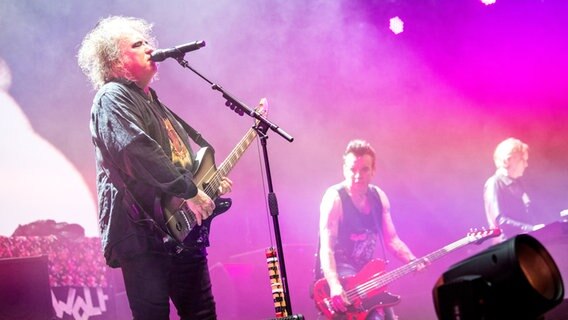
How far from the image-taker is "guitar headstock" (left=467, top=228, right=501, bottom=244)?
4441 mm

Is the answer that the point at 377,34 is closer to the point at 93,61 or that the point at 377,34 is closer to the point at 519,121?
the point at 519,121

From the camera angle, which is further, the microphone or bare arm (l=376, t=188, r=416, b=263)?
bare arm (l=376, t=188, r=416, b=263)

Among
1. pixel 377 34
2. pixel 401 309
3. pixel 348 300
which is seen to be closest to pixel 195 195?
pixel 348 300

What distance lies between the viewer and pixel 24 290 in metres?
3.78

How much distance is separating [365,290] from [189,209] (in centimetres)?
180

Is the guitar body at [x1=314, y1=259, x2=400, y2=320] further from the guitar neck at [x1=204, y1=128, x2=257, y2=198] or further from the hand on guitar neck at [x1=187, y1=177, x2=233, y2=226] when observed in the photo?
the hand on guitar neck at [x1=187, y1=177, x2=233, y2=226]

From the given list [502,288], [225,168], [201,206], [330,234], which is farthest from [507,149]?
[502,288]

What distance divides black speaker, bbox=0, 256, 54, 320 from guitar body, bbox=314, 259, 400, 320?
1.88 m

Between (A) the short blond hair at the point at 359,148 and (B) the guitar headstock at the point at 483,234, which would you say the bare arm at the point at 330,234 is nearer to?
(A) the short blond hair at the point at 359,148

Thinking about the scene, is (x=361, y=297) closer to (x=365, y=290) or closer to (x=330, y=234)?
(x=365, y=290)

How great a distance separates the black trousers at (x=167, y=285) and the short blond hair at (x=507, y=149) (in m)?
2.97

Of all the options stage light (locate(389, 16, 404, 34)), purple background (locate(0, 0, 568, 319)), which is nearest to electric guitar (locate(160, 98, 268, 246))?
purple background (locate(0, 0, 568, 319))

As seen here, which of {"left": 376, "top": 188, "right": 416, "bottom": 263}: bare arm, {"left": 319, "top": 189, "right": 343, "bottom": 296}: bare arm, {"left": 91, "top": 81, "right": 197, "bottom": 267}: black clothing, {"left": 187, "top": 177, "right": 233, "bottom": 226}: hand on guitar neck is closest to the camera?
{"left": 91, "top": 81, "right": 197, "bottom": 267}: black clothing

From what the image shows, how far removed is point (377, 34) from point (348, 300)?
2.47 m
